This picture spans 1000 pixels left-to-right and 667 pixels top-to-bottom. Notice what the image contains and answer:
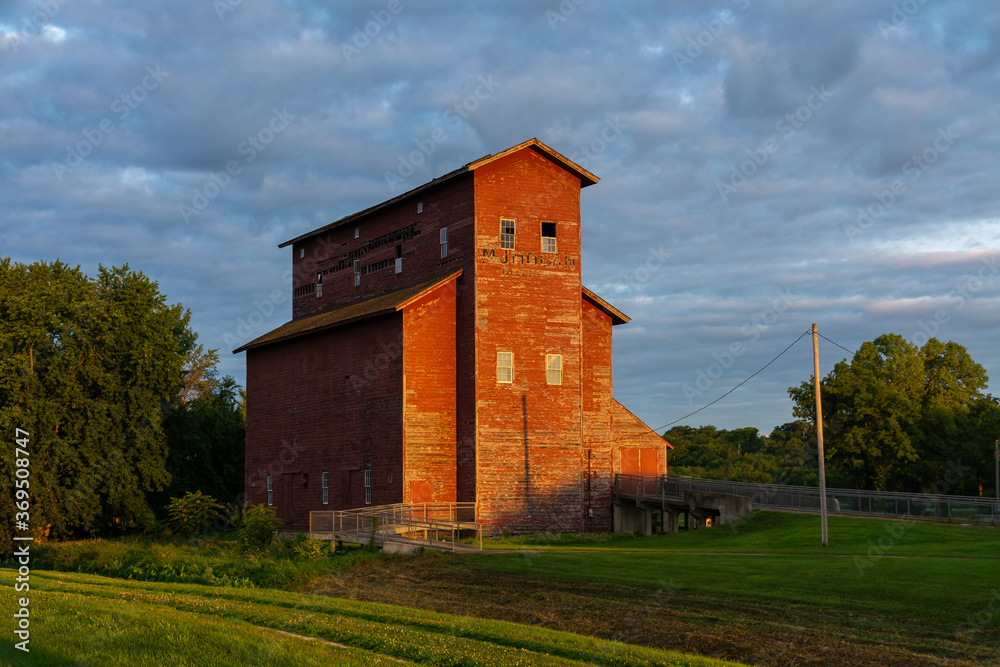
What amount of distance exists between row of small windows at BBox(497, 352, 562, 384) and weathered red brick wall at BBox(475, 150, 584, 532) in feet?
0.69

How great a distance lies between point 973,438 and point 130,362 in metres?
50.7

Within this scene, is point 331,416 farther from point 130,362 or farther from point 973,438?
point 973,438

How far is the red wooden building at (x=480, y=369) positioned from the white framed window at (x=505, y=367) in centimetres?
6

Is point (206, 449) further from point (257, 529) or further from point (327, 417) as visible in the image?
point (257, 529)

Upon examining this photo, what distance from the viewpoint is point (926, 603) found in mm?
A: 17750

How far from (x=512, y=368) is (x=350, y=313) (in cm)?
834

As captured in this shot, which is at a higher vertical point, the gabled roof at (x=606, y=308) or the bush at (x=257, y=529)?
the gabled roof at (x=606, y=308)

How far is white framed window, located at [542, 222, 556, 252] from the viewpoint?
4022cm

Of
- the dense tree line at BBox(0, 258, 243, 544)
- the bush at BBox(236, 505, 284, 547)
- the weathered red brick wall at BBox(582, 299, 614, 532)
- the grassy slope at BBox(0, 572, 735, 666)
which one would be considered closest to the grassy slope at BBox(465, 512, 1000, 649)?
the weathered red brick wall at BBox(582, 299, 614, 532)

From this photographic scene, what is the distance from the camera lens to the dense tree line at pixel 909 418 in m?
58.2

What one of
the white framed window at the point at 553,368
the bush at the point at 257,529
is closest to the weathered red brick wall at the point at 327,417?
the bush at the point at 257,529

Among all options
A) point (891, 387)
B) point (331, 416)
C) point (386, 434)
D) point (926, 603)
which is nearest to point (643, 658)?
point (926, 603)

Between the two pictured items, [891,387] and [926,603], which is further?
[891,387]

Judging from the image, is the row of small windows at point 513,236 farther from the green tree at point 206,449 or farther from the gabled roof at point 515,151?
the green tree at point 206,449
